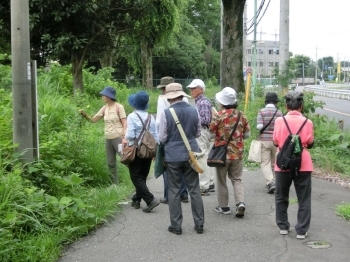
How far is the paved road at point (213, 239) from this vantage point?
508cm

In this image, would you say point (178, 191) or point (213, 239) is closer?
point (213, 239)

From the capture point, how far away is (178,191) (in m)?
5.82

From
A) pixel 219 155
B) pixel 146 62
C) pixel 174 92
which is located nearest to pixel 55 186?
pixel 174 92

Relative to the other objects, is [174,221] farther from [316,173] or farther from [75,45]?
[75,45]

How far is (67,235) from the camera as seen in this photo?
5.34 meters

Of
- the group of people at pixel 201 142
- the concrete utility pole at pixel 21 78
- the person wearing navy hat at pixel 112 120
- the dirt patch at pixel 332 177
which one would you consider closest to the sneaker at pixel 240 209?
the group of people at pixel 201 142

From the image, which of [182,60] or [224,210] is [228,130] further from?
[182,60]

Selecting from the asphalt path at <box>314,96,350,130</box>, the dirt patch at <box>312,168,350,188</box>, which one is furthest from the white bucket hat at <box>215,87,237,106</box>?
the asphalt path at <box>314,96,350,130</box>

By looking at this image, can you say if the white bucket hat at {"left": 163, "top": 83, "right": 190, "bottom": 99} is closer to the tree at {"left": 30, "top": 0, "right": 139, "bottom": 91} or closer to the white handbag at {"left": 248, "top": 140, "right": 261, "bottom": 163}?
the white handbag at {"left": 248, "top": 140, "right": 261, "bottom": 163}

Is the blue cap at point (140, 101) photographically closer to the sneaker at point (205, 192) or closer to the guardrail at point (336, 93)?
the sneaker at point (205, 192)

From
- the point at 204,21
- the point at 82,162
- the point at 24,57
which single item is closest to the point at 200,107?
the point at 82,162

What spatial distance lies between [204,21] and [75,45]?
165 feet

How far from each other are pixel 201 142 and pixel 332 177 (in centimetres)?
366

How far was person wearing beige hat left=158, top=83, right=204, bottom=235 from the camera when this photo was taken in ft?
18.9
